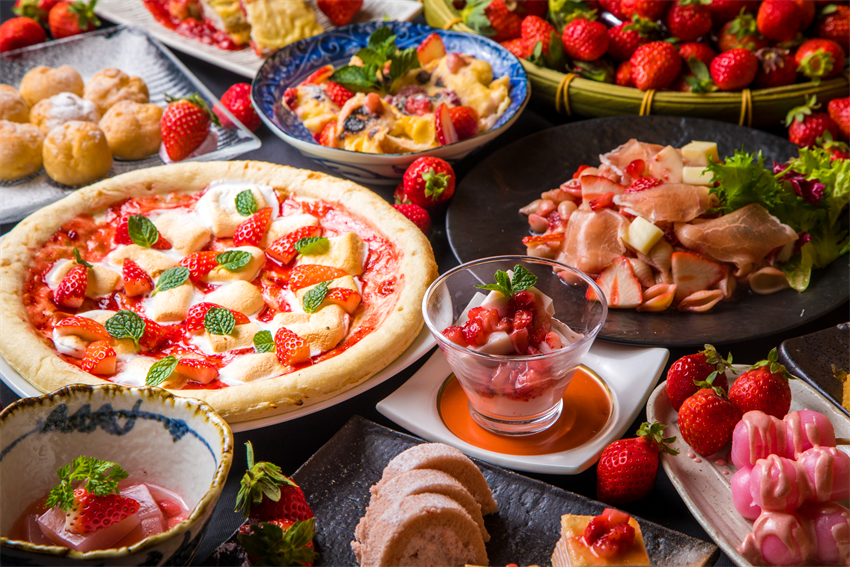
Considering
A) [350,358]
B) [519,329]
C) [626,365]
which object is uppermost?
[519,329]

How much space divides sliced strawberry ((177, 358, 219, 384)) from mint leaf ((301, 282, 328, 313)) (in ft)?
1.15

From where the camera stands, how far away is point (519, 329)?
1.75 m

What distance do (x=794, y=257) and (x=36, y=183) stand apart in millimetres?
2938

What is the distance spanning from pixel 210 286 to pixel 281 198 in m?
0.51

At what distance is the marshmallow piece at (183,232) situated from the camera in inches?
94.6

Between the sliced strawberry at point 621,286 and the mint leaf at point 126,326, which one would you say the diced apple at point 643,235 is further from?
the mint leaf at point 126,326

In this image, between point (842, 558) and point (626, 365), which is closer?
point (842, 558)

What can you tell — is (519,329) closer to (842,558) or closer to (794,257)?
(842,558)

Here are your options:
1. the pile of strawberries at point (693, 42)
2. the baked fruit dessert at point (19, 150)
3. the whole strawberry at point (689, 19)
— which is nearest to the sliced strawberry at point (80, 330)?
the baked fruit dessert at point (19, 150)

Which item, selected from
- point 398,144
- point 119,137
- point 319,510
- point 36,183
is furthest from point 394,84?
point 319,510

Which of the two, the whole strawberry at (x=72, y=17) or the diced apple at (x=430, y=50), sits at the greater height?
the whole strawberry at (x=72, y=17)

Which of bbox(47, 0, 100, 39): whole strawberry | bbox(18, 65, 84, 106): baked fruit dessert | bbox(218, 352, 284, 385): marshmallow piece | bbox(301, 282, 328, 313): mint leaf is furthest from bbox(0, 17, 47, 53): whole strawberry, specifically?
bbox(218, 352, 284, 385): marshmallow piece

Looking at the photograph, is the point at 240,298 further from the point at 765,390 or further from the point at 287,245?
the point at 765,390

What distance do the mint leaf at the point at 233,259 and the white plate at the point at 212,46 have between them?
1.60m
